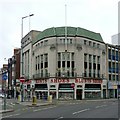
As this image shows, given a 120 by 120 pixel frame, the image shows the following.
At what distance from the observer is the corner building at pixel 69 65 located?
7088 cm

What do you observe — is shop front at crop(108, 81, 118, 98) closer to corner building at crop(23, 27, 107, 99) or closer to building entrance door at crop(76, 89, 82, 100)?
corner building at crop(23, 27, 107, 99)

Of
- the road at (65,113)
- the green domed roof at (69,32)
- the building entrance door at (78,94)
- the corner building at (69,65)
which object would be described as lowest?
the building entrance door at (78,94)

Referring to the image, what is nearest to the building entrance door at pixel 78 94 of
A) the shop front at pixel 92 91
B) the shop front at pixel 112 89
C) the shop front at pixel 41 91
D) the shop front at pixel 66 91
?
the shop front at pixel 66 91

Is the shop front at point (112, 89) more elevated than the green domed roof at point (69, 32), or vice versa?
the green domed roof at point (69, 32)

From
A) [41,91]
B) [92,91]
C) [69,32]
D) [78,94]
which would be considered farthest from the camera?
[41,91]

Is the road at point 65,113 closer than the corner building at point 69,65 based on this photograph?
Yes

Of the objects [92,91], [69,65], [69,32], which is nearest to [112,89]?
[92,91]

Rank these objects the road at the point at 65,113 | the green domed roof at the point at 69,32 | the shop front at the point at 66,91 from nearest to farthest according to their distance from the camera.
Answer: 1. the road at the point at 65,113
2. the shop front at the point at 66,91
3. the green domed roof at the point at 69,32

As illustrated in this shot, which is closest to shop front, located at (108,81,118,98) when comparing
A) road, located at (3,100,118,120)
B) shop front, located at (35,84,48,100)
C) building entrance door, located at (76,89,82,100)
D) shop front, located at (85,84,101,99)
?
shop front, located at (85,84,101,99)

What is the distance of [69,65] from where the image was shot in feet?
235

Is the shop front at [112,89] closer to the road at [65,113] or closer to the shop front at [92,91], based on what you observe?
the shop front at [92,91]

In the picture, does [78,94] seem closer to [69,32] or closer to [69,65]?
[69,65]

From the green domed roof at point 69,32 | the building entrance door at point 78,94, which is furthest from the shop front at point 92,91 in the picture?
the green domed roof at point 69,32

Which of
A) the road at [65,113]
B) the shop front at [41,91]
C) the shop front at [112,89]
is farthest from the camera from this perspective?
the shop front at [112,89]
